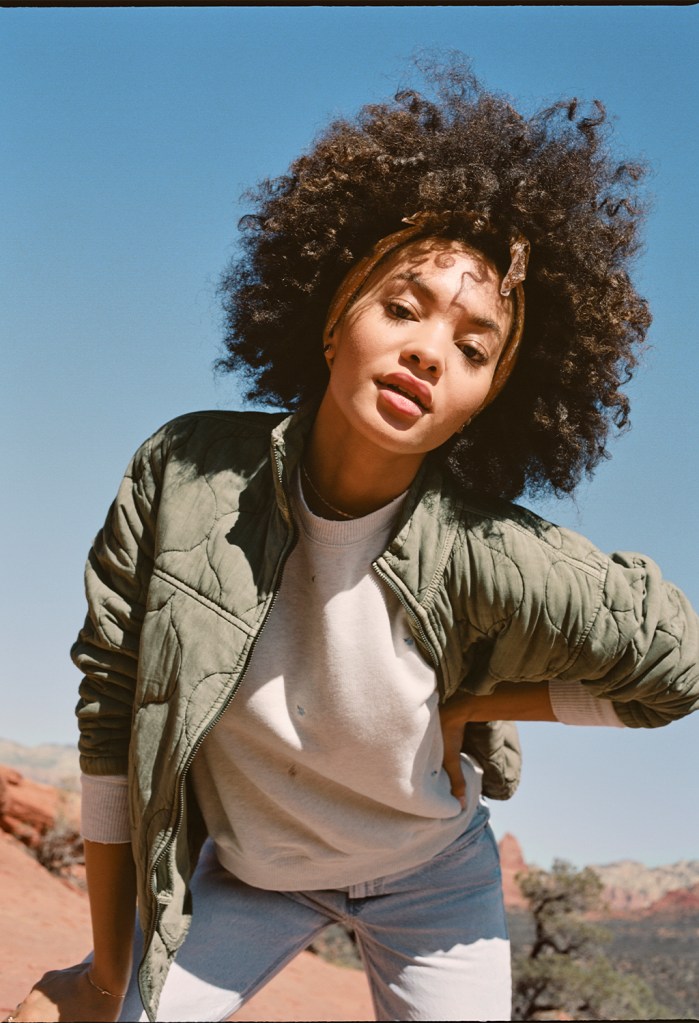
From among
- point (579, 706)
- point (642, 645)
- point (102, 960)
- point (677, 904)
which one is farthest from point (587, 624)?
point (677, 904)

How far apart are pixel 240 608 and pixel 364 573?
0.69ft

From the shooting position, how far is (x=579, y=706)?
1.99 metres

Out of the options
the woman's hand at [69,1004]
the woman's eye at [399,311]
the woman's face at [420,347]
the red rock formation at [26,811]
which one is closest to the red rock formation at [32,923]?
the red rock formation at [26,811]

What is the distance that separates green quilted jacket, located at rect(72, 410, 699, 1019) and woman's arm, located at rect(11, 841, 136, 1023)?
132 mm

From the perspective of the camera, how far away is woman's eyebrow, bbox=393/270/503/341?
1767 millimetres

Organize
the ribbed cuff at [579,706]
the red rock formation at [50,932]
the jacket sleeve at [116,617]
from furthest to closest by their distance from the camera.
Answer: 1. the red rock formation at [50,932]
2. the ribbed cuff at [579,706]
3. the jacket sleeve at [116,617]

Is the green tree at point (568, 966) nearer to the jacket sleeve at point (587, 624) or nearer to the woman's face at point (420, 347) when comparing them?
the jacket sleeve at point (587, 624)

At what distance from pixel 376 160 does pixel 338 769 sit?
1.01 m

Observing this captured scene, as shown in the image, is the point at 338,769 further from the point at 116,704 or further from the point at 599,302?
the point at 599,302

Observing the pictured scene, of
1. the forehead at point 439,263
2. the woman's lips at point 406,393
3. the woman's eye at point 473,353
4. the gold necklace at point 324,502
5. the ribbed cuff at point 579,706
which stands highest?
the forehead at point 439,263

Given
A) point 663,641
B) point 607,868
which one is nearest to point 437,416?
point 663,641

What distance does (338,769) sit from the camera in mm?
1853

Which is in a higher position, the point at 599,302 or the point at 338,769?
the point at 599,302

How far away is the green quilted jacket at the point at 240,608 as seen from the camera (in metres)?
1.78
